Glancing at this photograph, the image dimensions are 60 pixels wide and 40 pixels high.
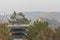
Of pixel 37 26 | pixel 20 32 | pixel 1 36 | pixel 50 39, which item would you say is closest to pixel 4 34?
pixel 1 36

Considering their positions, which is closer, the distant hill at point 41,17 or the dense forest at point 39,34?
the dense forest at point 39,34

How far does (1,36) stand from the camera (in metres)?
28.8

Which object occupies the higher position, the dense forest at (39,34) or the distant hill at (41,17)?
the dense forest at (39,34)

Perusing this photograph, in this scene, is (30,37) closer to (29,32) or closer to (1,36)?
(29,32)

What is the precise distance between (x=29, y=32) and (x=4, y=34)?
3.27m

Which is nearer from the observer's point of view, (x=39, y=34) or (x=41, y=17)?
(x=39, y=34)

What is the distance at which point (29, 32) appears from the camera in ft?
90.5

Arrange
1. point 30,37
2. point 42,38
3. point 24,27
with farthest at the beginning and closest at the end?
point 24,27, point 30,37, point 42,38

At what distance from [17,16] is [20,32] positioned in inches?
213

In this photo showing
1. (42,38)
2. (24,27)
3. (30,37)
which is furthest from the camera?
(24,27)

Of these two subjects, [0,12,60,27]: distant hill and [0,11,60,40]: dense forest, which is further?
[0,12,60,27]: distant hill

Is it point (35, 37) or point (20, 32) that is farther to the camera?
point (20, 32)

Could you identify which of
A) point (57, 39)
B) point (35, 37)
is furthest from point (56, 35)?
point (35, 37)

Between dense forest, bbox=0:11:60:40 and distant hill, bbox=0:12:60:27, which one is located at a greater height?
dense forest, bbox=0:11:60:40
